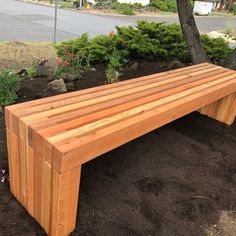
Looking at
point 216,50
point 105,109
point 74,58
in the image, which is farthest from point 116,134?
point 216,50

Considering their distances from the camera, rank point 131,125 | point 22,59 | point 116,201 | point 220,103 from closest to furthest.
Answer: point 131,125
point 116,201
point 220,103
point 22,59

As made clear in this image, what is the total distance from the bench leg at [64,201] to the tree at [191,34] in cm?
339

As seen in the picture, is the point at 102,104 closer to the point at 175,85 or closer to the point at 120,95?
the point at 120,95

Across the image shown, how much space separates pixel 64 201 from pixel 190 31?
3.57m

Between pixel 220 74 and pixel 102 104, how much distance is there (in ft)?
6.12

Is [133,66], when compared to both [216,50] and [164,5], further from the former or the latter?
[164,5]

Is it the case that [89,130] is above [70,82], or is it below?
above

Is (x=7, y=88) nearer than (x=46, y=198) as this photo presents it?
No

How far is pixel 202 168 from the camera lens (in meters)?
3.09

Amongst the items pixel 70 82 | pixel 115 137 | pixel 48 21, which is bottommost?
pixel 48 21

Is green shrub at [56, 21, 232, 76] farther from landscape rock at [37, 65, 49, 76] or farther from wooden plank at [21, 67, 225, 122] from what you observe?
wooden plank at [21, 67, 225, 122]

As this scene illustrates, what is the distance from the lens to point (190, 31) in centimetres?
467

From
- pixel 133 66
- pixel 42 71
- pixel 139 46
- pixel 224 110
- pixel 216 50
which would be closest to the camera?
pixel 224 110

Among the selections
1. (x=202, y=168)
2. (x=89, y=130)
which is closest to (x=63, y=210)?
(x=89, y=130)
